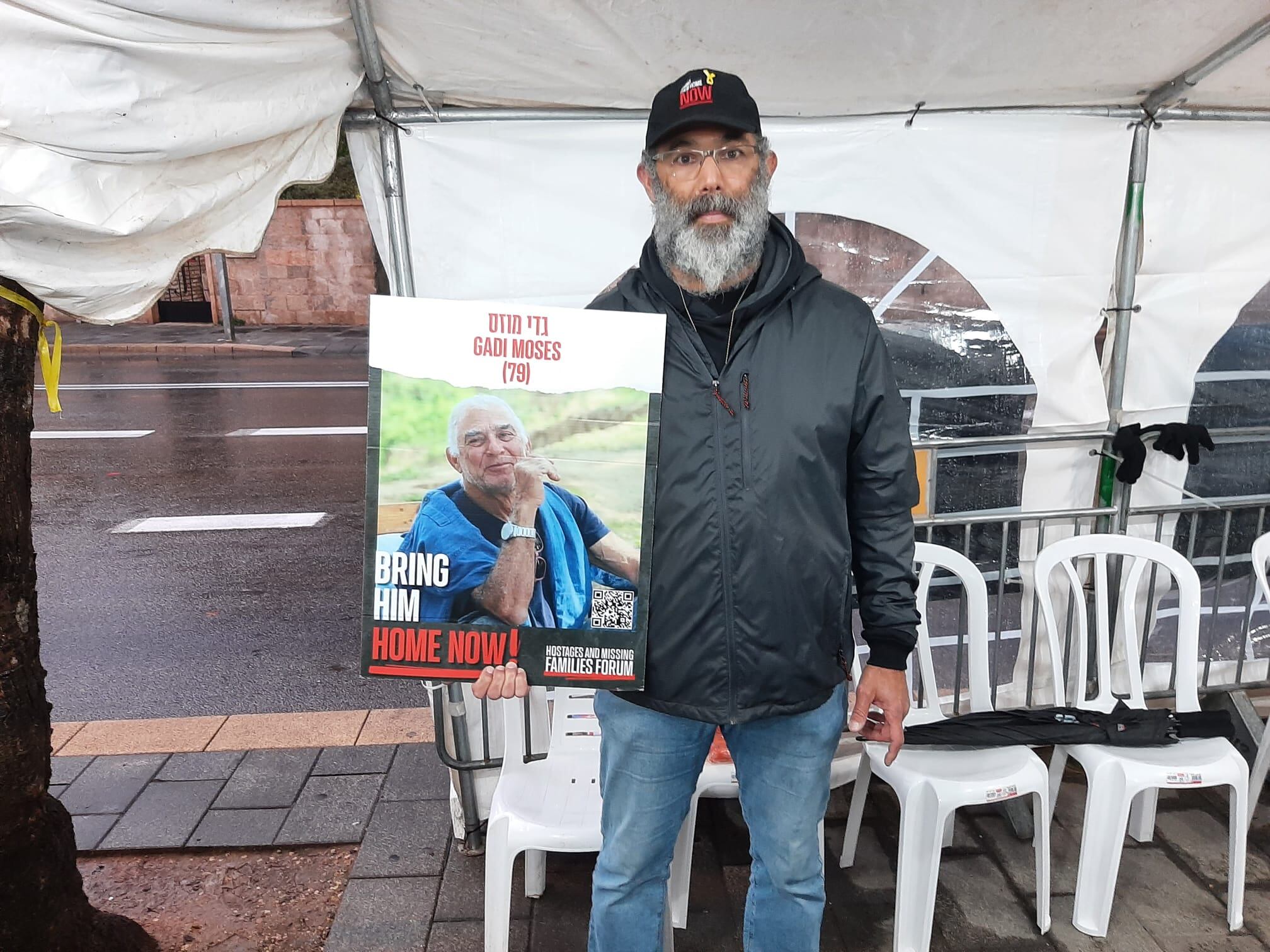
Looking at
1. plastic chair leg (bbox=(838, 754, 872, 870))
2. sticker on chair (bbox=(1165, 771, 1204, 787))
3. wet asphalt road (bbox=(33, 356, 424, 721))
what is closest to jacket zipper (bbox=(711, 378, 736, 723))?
plastic chair leg (bbox=(838, 754, 872, 870))

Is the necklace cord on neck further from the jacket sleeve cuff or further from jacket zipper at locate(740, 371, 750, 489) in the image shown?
the jacket sleeve cuff

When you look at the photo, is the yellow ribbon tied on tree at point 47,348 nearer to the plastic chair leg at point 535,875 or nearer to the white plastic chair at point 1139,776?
the plastic chair leg at point 535,875

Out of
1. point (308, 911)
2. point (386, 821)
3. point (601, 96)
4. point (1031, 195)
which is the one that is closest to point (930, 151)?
point (1031, 195)

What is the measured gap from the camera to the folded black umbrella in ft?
8.01

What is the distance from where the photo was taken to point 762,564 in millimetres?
1734

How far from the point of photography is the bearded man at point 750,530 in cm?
174

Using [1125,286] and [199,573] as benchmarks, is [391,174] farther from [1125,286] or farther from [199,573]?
[199,573]

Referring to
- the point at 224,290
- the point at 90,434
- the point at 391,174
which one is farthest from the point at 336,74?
the point at 224,290

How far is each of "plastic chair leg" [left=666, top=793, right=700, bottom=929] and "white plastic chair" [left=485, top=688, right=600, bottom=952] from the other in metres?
0.28

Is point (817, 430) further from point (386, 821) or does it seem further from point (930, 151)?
point (386, 821)

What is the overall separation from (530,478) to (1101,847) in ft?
6.49

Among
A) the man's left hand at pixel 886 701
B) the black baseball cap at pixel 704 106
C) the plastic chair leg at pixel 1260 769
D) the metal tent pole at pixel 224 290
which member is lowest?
the plastic chair leg at pixel 1260 769

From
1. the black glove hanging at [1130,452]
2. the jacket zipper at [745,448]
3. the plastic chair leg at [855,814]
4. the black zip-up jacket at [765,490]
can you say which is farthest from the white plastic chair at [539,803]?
the black glove hanging at [1130,452]

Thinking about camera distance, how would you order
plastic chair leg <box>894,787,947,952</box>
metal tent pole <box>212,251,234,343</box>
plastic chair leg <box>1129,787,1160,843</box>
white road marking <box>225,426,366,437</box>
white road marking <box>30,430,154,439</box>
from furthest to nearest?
metal tent pole <box>212,251,234,343</box> → white road marking <box>225,426,366,437</box> → white road marking <box>30,430,154,439</box> → plastic chair leg <box>1129,787,1160,843</box> → plastic chair leg <box>894,787,947,952</box>
